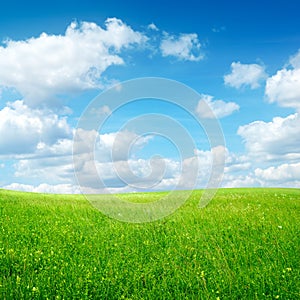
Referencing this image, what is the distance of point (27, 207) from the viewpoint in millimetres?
18328

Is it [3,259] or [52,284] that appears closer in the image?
[52,284]

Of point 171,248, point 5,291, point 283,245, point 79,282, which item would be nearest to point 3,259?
point 5,291

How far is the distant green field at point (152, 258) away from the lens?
25.7 feet

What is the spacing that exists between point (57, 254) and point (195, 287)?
3.94 metres

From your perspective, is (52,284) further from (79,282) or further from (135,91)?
(135,91)

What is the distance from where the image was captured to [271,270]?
8.89 m

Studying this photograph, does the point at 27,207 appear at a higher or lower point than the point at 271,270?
higher

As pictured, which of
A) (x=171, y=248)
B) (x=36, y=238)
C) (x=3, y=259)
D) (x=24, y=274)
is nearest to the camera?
(x=24, y=274)

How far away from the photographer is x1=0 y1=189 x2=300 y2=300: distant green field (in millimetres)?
7820

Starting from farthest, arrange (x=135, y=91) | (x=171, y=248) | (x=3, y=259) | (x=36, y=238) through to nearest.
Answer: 1. (x=135, y=91)
2. (x=36, y=238)
3. (x=171, y=248)
4. (x=3, y=259)

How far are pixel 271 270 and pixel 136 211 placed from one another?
9.19m

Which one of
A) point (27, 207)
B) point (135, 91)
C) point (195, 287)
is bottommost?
point (195, 287)

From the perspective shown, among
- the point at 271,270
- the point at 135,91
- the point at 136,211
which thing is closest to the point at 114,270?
the point at 271,270

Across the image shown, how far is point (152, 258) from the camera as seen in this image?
9688 mm
